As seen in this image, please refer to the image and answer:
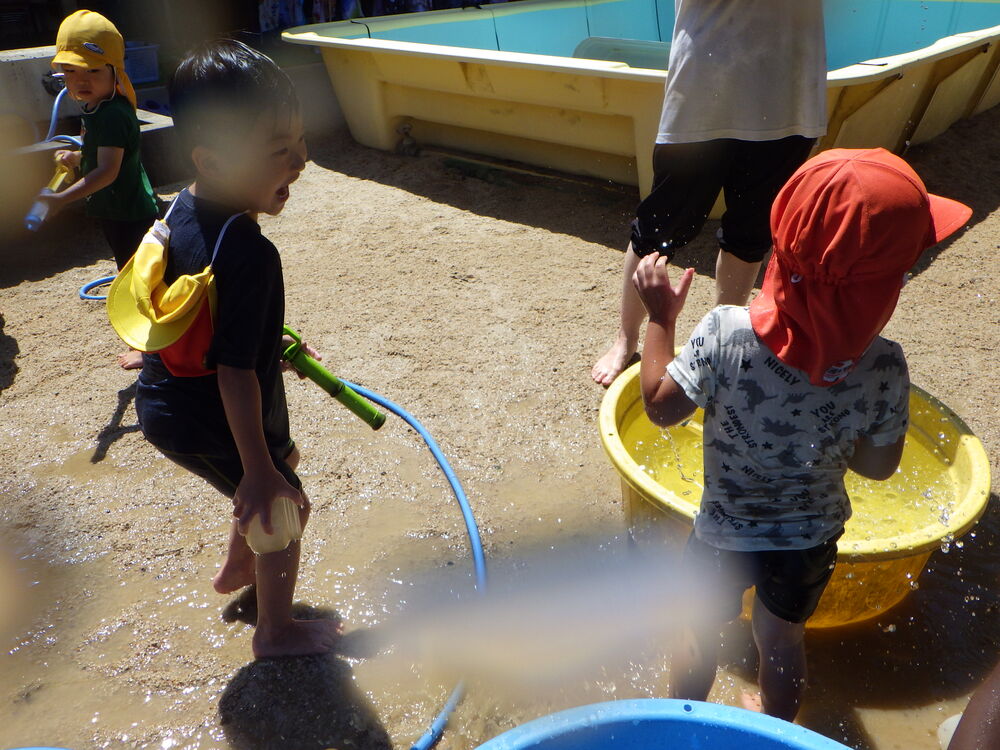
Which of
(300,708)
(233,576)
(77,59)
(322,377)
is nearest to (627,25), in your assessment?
(77,59)

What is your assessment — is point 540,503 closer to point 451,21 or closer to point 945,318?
point 945,318

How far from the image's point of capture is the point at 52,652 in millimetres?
2029

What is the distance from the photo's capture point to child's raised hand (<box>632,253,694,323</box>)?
148 centimetres

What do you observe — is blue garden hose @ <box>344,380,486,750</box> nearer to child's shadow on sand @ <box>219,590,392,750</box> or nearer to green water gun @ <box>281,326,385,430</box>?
child's shadow on sand @ <box>219,590,392,750</box>

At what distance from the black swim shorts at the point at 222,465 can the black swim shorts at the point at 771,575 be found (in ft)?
2.96

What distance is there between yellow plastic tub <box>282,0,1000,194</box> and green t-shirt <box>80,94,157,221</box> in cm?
236

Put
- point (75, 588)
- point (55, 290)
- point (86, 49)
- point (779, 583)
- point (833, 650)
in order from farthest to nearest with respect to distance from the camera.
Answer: point (55, 290), point (86, 49), point (75, 588), point (833, 650), point (779, 583)

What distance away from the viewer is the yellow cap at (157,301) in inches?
57.3


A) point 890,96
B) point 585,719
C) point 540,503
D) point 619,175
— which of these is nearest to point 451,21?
point 619,175

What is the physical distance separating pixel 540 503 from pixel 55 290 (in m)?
2.89

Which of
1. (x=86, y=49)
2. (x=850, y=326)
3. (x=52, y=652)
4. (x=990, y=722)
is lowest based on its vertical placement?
(x=52, y=652)

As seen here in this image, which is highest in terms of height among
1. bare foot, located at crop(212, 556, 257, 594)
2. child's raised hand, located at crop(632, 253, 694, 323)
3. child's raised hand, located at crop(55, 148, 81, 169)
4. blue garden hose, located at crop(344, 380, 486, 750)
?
child's raised hand, located at crop(55, 148, 81, 169)

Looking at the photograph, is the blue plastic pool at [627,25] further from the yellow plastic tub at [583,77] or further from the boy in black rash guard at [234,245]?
the boy in black rash guard at [234,245]

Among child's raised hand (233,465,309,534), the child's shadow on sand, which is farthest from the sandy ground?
child's raised hand (233,465,309,534)
